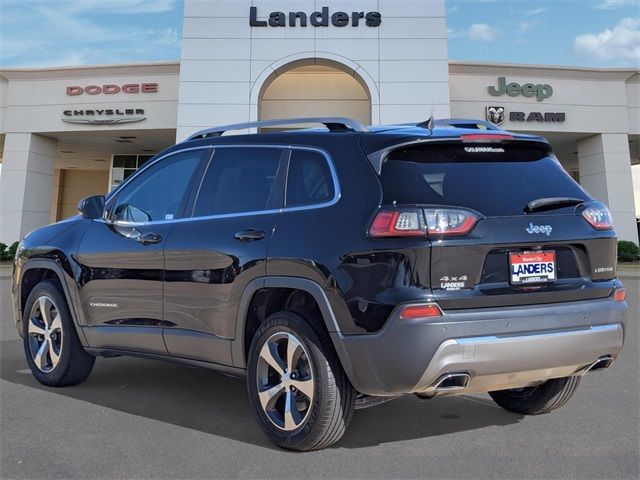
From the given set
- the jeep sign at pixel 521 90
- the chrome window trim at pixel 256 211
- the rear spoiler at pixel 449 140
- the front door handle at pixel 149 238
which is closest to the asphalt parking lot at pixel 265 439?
the front door handle at pixel 149 238

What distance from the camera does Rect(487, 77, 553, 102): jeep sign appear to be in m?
25.0

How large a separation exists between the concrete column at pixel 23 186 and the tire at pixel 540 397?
25456 millimetres

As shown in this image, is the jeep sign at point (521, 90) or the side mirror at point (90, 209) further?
the jeep sign at point (521, 90)

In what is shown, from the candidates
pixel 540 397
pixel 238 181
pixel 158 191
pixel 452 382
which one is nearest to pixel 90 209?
pixel 158 191

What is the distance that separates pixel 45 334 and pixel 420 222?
3736mm

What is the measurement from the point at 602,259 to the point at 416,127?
4.53 ft

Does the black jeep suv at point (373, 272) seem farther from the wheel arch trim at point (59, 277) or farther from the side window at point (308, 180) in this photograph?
the wheel arch trim at point (59, 277)

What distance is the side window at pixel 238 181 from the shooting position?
3926 millimetres

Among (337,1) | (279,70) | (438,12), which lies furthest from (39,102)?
(438,12)

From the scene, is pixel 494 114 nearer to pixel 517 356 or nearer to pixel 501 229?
pixel 501 229

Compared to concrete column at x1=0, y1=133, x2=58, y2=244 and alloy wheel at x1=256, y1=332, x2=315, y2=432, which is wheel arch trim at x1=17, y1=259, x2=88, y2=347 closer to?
alloy wheel at x1=256, y1=332, x2=315, y2=432

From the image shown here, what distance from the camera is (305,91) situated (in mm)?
25250

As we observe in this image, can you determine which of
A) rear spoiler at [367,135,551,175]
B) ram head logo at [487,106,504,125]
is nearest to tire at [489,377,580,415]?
rear spoiler at [367,135,551,175]

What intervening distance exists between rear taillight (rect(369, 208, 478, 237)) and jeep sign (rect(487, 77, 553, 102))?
77.4 feet
